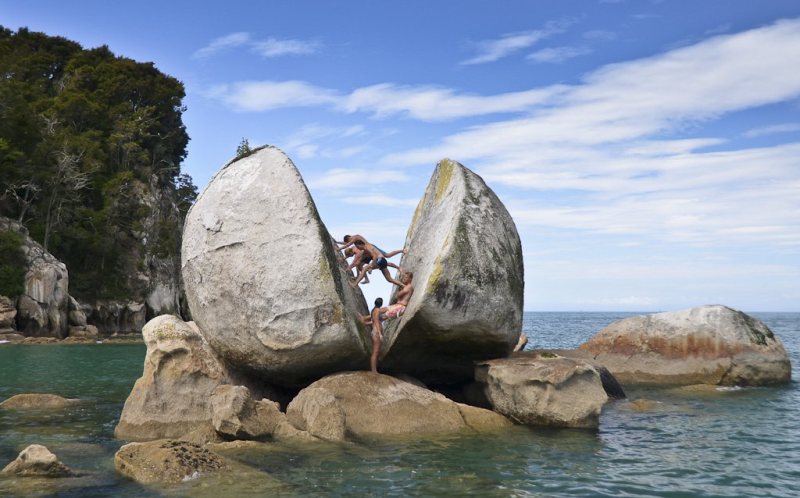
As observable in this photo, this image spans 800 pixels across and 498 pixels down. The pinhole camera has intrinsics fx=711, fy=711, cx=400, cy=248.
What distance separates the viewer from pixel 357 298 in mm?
15602

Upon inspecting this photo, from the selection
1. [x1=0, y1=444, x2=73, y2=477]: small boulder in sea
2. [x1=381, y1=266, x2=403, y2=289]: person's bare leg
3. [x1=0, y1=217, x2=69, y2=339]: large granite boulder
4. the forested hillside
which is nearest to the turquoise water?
[x1=0, y1=444, x2=73, y2=477]: small boulder in sea

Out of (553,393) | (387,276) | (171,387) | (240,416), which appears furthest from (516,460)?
(171,387)

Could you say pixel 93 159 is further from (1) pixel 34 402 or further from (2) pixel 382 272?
(2) pixel 382 272

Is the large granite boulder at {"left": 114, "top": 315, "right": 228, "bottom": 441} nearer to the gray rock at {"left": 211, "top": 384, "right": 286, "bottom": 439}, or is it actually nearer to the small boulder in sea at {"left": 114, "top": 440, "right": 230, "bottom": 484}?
the gray rock at {"left": 211, "top": 384, "right": 286, "bottom": 439}

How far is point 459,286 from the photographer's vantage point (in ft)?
45.4

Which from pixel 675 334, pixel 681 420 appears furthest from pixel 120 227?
pixel 681 420

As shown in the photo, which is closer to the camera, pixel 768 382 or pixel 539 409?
pixel 539 409

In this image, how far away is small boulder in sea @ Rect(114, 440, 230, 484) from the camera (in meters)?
9.83

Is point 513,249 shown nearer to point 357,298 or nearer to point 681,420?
point 357,298

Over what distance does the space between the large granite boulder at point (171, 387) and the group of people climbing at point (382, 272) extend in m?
3.17

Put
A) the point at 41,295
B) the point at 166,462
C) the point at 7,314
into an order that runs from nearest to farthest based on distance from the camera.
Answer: the point at 166,462 < the point at 7,314 < the point at 41,295

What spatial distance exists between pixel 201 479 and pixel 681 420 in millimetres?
10517

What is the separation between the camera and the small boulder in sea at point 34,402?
54.3 feet

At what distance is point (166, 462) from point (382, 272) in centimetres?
715
